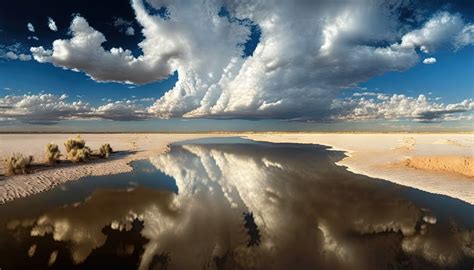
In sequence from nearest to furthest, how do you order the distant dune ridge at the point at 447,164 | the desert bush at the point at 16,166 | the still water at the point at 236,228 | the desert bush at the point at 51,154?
the still water at the point at 236,228, the desert bush at the point at 16,166, the distant dune ridge at the point at 447,164, the desert bush at the point at 51,154

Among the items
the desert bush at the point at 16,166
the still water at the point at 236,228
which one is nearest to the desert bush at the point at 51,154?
the desert bush at the point at 16,166

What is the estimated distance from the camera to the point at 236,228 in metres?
11.7

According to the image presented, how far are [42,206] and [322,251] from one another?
43.2 ft

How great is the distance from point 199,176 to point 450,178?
1841cm

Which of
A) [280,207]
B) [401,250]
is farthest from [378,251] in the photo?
[280,207]

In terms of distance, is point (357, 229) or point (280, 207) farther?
point (280, 207)

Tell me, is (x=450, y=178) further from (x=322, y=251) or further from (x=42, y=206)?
→ (x=42, y=206)

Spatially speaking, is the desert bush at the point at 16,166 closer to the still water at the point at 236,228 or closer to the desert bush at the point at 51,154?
the desert bush at the point at 51,154

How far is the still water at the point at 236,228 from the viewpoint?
9117 millimetres

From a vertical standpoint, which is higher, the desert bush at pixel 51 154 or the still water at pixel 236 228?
Result: the desert bush at pixel 51 154

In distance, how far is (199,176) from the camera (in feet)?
78.7

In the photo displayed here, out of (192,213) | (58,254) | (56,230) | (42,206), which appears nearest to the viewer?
(58,254)

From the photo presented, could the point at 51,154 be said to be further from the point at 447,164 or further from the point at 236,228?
the point at 447,164

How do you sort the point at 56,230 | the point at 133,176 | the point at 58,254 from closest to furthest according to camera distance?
the point at 58,254 → the point at 56,230 → the point at 133,176
